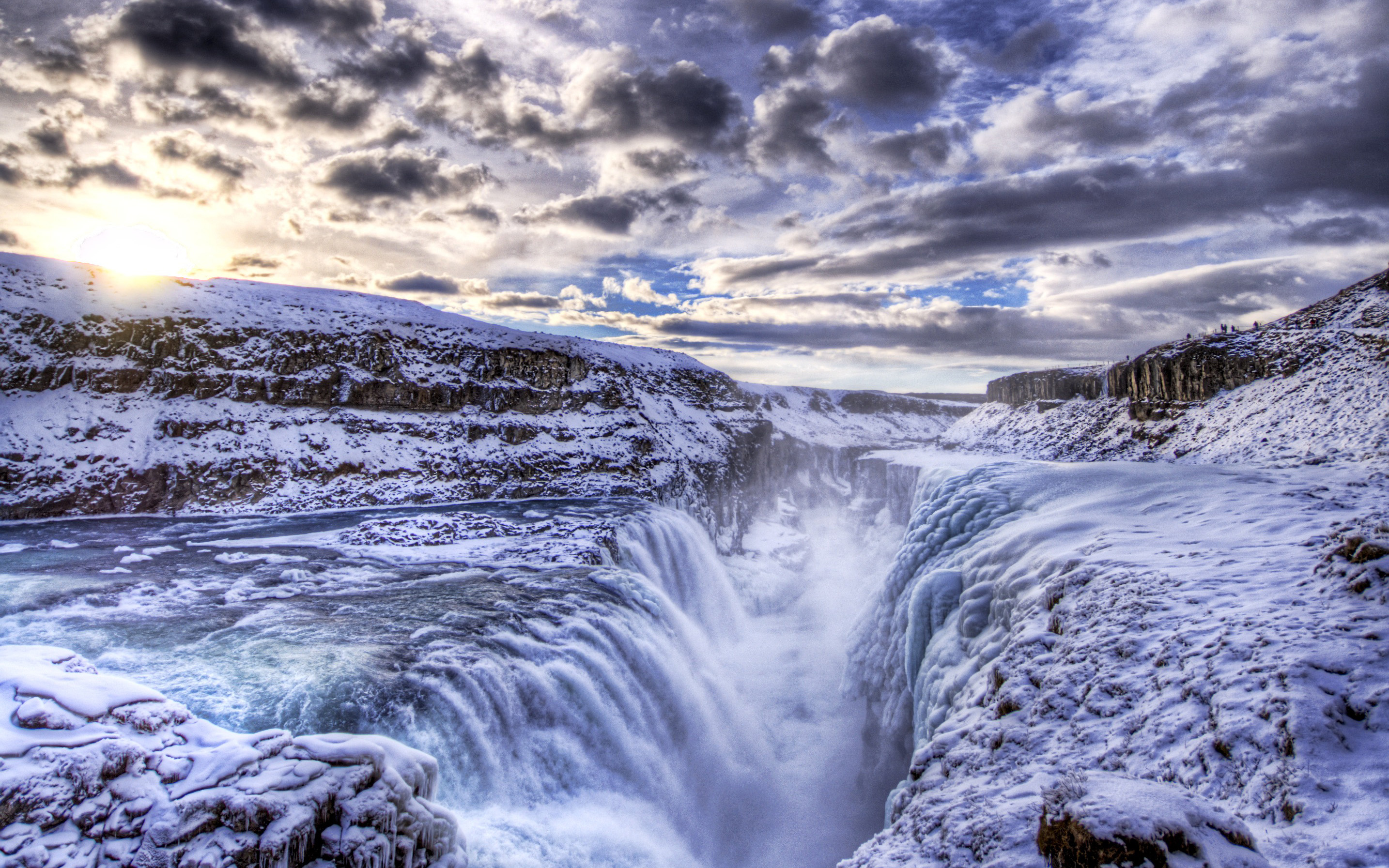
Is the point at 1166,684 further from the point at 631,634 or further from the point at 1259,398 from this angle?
the point at 1259,398

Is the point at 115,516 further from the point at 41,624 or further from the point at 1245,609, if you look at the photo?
the point at 1245,609

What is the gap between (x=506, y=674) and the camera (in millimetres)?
9266

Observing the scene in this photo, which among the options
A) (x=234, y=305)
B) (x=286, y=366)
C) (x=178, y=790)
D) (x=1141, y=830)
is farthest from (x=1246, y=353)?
(x=234, y=305)

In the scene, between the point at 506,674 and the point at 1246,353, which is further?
the point at 1246,353

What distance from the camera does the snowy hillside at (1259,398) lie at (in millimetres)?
19984

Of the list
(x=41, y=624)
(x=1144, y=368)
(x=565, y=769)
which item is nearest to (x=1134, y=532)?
(x=565, y=769)

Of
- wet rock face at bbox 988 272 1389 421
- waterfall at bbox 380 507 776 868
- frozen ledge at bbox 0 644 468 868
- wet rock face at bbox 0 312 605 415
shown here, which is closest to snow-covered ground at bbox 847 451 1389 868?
frozen ledge at bbox 0 644 468 868

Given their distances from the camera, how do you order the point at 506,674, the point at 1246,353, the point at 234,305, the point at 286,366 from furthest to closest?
the point at 234,305
the point at 286,366
the point at 1246,353
the point at 506,674

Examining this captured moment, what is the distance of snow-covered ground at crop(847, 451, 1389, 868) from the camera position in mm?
3316

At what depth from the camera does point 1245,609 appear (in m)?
5.41

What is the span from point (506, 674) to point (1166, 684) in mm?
8670

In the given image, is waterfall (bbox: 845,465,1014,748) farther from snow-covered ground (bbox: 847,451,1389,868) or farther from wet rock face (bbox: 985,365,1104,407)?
wet rock face (bbox: 985,365,1104,407)

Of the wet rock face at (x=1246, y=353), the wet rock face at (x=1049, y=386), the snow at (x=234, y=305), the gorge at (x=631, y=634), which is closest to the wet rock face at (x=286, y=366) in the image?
the gorge at (x=631, y=634)

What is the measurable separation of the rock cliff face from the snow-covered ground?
87.4 feet
